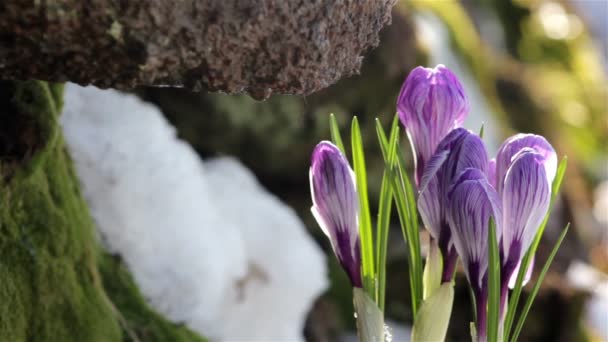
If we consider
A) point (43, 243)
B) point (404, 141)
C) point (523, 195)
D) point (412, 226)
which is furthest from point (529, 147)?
point (404, 141)

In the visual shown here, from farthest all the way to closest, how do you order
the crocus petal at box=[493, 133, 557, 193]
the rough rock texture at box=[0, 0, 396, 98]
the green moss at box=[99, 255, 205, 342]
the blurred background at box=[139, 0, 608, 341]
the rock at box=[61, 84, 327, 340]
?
the blurred background at box=[139, 0, 608, 341] < the rock at box=[61, 84, 327, 340] < the green moss at box=[99, 255, 205, 342] < the crocus petal at box=[493, 133, 557, 193] < the rough rock texture at box=[0, 0, 396, 98]

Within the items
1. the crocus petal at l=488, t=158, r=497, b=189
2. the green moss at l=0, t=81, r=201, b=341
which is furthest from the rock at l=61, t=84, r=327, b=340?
the crocus petal at l=488, t=158, r=497, b=189

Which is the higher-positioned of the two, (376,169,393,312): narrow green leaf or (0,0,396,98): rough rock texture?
(0,0,396,98): rough rock texture

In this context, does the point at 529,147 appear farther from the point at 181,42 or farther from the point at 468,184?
the point at 181,42

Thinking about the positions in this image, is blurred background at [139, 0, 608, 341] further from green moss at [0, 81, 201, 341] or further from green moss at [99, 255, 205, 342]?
green moss at [0, 81, 201, 341]

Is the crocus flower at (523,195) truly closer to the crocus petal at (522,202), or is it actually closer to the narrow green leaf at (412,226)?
the crocus petal at (522,202)

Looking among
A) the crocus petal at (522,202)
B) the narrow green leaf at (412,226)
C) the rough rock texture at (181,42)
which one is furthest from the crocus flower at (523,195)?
the rough rock texture at (181,42)
